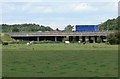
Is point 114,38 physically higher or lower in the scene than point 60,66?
higher

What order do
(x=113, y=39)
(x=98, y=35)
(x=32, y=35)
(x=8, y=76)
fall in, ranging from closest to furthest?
(x=8, y=76) → (x=113, y=39) → (x=98, y=35) → (x=32, y=35)

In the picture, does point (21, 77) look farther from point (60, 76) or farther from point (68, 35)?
point (68, 35)

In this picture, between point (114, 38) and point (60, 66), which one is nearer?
point (60, 66)

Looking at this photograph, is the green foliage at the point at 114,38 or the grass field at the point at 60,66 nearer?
the grass field at the point at 60,66

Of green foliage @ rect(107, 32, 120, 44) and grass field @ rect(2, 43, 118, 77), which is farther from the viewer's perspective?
green foliage @ rect(107, 32, 120, 44)

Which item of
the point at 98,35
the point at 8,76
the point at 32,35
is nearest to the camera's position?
the point at 8,76

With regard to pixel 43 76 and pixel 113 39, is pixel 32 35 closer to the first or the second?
pixel 113 39

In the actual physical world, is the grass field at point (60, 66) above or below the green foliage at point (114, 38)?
below

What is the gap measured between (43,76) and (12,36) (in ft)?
558

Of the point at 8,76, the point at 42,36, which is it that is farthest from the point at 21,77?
the point at 42,36

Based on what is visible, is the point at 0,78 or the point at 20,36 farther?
the point at 20,36

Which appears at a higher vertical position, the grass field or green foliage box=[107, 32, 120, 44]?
green foliage box=[107, 32, 120, 44]

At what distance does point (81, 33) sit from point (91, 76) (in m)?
157

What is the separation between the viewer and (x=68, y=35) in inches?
7165
